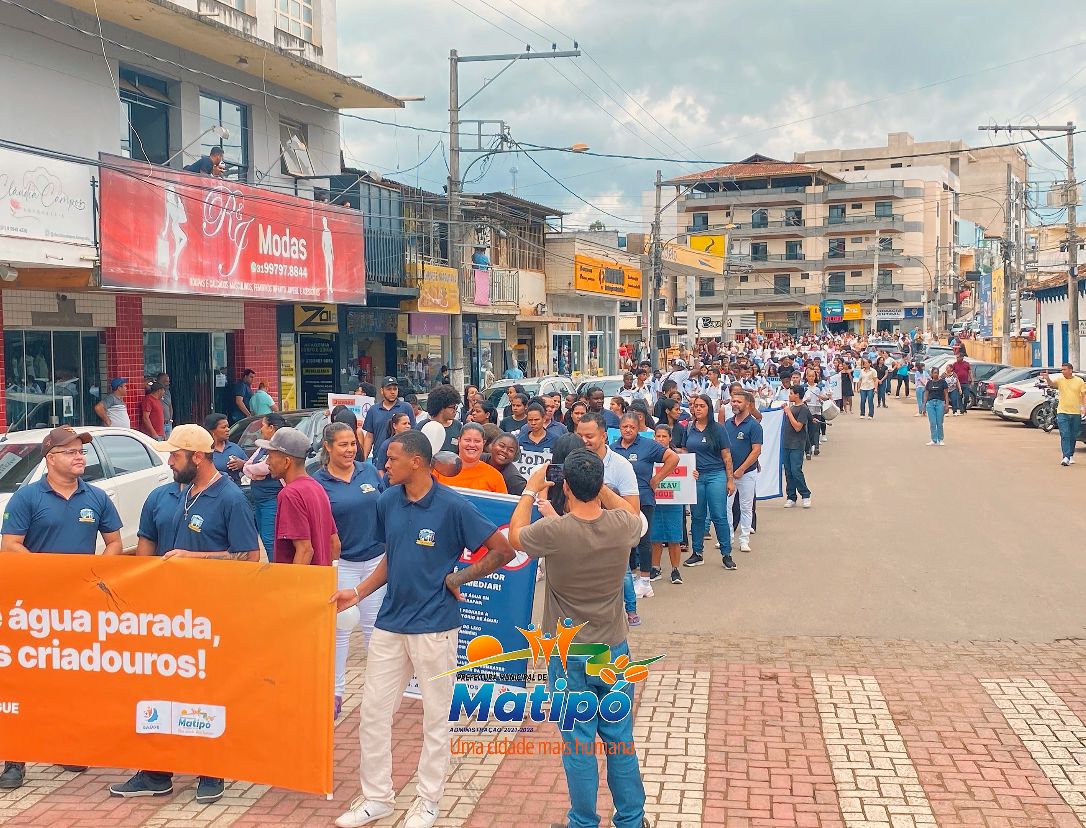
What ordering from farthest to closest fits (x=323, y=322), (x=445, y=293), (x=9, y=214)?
(x=445, y=293), (x=323, y=322), (x=9, y=214)

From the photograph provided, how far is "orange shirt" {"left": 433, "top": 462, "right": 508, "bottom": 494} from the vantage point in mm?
7699

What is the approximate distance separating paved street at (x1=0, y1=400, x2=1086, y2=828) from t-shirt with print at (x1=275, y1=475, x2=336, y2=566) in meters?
1.21

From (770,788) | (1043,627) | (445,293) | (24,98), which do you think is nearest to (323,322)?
(445,293)

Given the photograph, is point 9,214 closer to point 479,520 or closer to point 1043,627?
point 479,520

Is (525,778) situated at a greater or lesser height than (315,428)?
lesser

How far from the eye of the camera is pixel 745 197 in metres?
93.1

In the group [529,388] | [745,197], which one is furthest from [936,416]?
[745,197]

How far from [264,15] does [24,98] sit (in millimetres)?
6640

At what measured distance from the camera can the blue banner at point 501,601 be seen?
6750 mm

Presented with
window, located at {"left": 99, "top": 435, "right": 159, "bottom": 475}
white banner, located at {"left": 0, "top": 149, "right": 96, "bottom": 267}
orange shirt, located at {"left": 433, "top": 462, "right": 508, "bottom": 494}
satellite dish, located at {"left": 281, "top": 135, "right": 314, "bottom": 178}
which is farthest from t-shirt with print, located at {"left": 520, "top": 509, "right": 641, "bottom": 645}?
satellite dish, located at {"left": 281, "top": 135, "right": 314, "bottom": 178}

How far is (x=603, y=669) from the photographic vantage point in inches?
190

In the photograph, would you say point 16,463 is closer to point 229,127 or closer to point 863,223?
point 229,127

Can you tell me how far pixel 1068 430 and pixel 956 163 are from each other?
346 ft

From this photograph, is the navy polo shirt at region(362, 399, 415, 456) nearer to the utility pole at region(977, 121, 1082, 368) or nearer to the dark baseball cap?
the dark baseball cap
